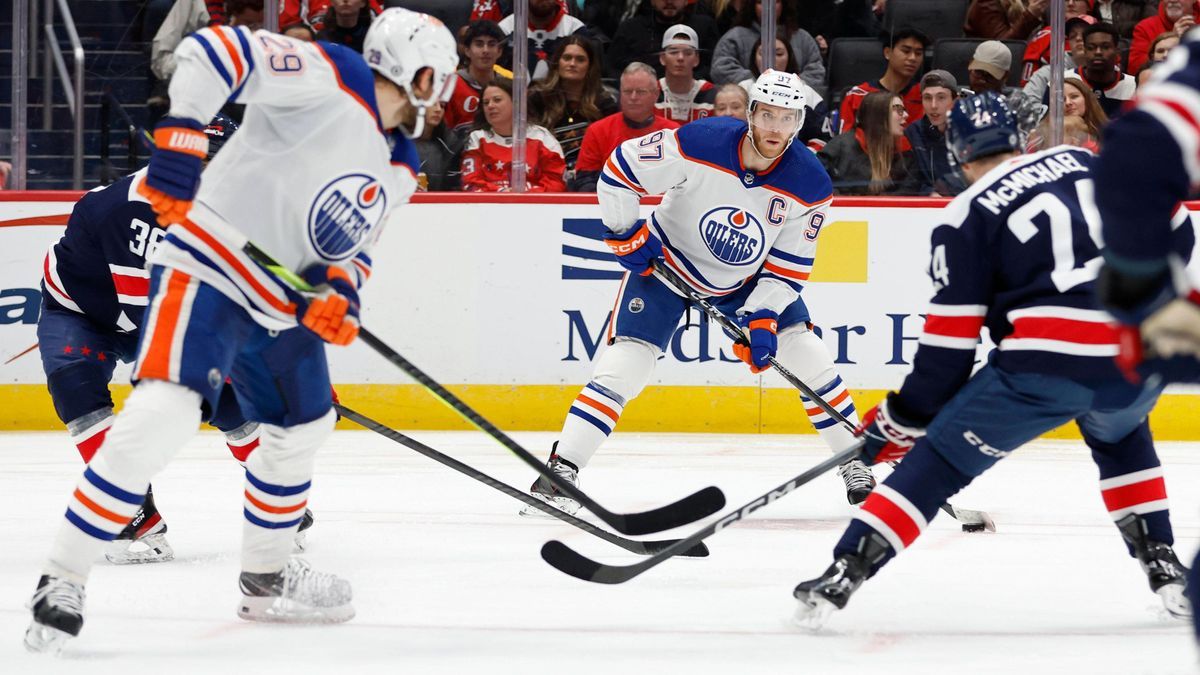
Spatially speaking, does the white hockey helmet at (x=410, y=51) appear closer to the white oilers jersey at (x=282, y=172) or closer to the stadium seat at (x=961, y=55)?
the white oilers jersey at (x=282, y=172)

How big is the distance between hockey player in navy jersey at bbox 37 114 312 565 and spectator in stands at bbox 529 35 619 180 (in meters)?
2.65

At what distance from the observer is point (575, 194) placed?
558 cm

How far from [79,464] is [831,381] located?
241cm

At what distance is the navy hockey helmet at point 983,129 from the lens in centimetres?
256

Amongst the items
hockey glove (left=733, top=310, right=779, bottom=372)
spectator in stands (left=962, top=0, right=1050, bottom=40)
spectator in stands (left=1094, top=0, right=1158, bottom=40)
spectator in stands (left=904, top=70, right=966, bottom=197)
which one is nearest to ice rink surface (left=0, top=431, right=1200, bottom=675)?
hockey glove (left=733, top=310, right=779, bottom=372)

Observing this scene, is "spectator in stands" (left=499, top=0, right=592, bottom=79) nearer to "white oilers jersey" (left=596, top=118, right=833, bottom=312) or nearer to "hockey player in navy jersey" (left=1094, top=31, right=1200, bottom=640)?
"white oilers jersey" (left=596, top=118, right=833, bottom=312)

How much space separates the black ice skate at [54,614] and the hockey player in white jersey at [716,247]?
176 cm

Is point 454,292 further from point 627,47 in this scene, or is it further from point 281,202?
point 281,202

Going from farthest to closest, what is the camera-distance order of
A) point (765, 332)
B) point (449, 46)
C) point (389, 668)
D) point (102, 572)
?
1. point (765, 332)
2. point (102, 572)
3. point (449, 46)
4. point (389, 668)

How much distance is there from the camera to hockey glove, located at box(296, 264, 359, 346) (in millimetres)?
2463

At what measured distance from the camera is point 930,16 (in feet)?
19.1

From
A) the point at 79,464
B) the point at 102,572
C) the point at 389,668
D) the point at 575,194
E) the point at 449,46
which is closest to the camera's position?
the point at 389,668

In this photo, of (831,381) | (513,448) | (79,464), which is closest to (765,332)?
(831,381)

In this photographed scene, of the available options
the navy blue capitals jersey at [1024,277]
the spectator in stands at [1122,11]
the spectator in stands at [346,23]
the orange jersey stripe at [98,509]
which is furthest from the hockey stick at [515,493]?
the spectator in stands at [1122,11]
